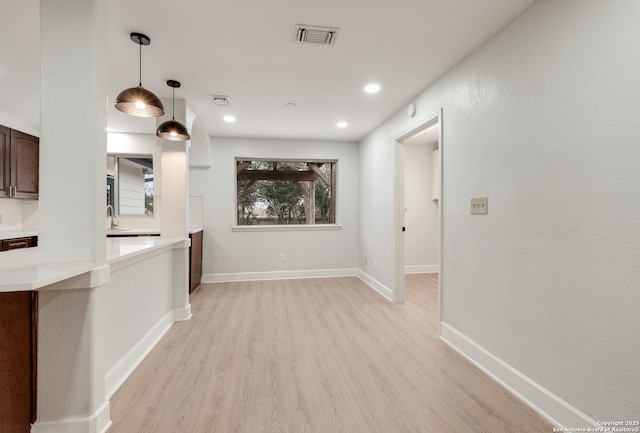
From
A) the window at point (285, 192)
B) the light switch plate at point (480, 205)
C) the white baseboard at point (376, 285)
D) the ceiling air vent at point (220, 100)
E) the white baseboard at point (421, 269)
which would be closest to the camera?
the light switch plate at point (480, 205)

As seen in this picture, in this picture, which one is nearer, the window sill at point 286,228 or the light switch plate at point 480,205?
the light switch plate at point 480,205

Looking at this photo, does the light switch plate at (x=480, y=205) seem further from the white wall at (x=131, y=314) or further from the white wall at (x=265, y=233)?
the white wall at (x=265, y=233)

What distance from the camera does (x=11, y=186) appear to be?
4.02m

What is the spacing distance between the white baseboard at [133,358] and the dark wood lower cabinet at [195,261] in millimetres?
1142

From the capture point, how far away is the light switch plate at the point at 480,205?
2214mm

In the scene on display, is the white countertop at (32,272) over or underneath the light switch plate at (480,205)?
underneath

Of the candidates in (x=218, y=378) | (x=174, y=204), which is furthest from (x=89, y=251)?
(x=174, y=204)

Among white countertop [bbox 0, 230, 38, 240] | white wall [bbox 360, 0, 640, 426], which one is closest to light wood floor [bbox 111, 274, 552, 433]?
white wall [bbox 360, 0, 640, 426]

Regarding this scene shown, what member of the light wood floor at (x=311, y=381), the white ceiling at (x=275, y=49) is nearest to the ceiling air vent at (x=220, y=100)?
the white ceiling at (x=275, y=49)

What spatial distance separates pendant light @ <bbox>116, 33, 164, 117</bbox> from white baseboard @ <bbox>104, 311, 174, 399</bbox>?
5.93 feet

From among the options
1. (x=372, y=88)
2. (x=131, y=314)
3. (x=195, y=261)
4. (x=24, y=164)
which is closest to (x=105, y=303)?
(x=131, y=314)

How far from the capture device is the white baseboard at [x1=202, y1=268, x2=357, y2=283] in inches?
196

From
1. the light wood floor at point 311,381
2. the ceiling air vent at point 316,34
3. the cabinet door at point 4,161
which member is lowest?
the light wood floor at point 311,381

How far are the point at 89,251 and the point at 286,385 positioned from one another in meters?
1.47
